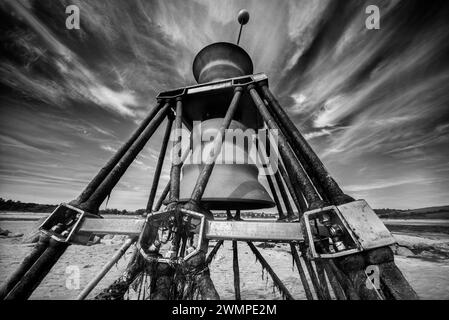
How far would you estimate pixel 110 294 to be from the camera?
152cm

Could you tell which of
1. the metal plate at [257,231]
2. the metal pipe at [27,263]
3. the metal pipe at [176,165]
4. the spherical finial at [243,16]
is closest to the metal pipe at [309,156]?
the metal plate at [257,231]

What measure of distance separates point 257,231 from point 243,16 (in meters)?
3.73

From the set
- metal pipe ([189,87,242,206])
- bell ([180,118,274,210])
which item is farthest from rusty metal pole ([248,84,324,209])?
bell ([180,118,274,210])

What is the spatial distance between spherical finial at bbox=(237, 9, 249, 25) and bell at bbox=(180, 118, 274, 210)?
1971 mm

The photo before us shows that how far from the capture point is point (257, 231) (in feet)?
4.91

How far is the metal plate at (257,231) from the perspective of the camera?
148 centimetres

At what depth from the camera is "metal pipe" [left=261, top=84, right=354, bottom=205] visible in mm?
1556

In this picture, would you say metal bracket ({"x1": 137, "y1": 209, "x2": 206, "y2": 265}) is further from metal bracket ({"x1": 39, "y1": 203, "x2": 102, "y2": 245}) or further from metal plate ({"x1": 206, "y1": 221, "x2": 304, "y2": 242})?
metal bracket ({"x1": 39, "y1": 203, "x2": 102, "y2": 245})

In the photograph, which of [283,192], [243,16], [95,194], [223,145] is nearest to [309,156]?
[223,145]

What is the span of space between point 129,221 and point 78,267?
371 inches

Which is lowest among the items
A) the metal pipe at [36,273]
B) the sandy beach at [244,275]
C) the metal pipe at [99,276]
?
the sandy beach at [244,275]

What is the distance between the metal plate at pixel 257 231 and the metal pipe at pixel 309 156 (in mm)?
440

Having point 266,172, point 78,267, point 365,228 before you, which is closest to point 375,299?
point 365,228

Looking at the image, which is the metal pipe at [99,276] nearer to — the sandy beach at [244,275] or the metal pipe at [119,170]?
the metal pipe at [119,170]
